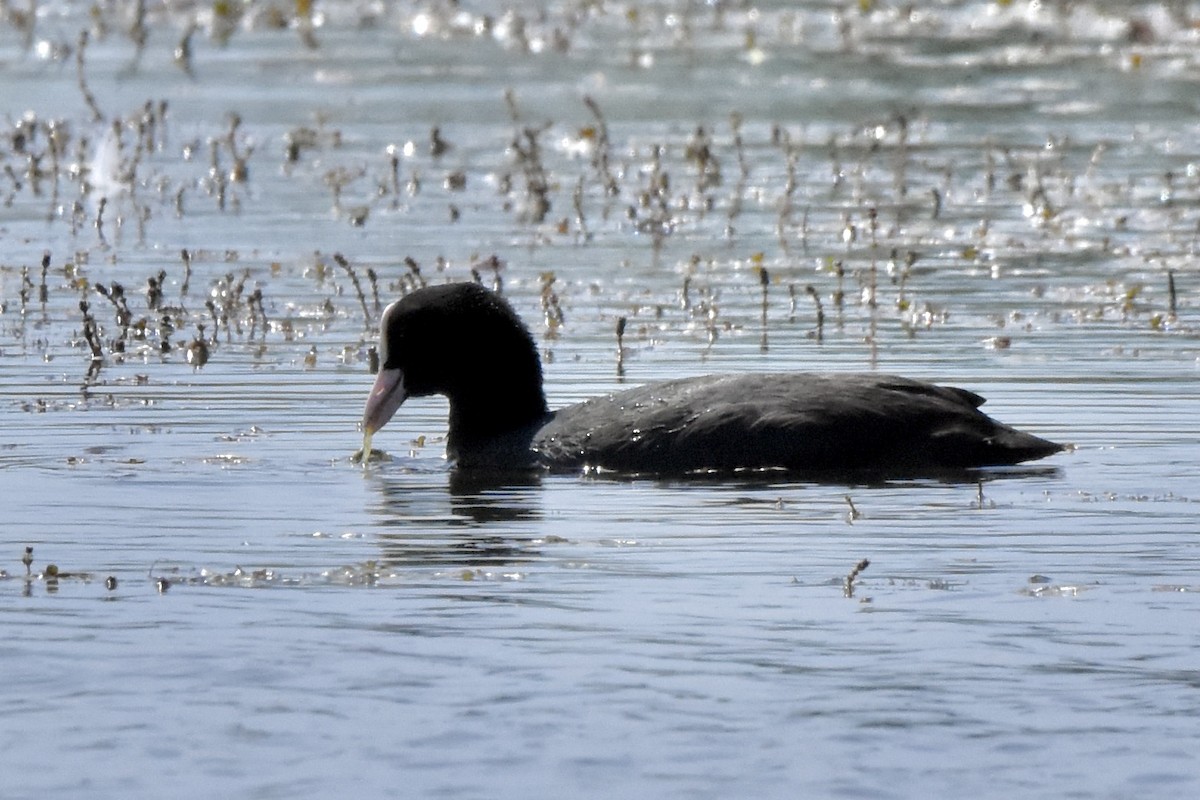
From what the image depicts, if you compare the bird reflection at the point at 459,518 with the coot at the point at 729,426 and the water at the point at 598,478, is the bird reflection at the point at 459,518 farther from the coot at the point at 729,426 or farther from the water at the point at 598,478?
the coot at the point at 729,426

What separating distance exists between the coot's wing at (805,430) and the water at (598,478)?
0.18 metres

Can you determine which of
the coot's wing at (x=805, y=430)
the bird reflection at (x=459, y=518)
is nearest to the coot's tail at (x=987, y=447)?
the coot's wing at (x=805, y=430)

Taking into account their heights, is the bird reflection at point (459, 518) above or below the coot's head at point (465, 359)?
below

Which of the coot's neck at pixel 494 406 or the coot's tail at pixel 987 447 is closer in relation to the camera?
the coot's tail at pixel 987 447

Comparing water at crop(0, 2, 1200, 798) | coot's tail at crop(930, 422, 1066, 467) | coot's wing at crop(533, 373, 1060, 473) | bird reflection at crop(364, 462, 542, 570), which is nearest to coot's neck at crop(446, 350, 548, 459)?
water at crop(0, 2, 1200, 798)

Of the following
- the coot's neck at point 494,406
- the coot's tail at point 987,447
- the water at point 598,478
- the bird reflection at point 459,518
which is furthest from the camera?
the coot's neck at point 494,406

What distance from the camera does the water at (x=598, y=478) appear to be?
6.11 meters

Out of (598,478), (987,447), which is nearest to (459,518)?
(598,478)

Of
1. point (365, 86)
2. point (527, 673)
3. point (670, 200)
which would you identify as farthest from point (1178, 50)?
point (527, 673)

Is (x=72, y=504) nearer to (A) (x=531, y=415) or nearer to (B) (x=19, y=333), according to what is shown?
(A) (x=531, y=415)

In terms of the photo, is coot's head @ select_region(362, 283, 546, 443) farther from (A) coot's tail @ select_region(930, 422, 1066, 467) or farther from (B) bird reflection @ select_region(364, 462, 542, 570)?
(A) coot's tail @ select_region(930, 422, 1066, 467)

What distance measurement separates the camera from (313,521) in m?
9.02

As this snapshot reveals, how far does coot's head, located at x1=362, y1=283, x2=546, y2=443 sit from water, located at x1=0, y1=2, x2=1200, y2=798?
0.27m

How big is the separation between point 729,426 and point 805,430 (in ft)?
0.93
